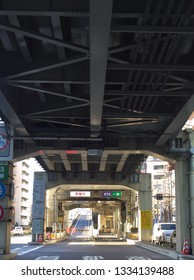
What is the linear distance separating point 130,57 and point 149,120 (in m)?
6.88

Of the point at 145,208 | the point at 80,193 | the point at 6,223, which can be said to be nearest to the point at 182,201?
the point at 6,223

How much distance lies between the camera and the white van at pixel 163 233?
3154cm

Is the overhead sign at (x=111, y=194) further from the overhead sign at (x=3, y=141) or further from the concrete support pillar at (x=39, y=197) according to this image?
the overhead sign at (x=3, y=141)

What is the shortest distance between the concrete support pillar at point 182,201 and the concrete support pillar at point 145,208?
765 inches

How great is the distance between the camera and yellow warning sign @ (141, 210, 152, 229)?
40.1 meters

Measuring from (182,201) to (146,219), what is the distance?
20398mm

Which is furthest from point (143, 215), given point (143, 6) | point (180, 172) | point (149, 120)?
point (143, 6)

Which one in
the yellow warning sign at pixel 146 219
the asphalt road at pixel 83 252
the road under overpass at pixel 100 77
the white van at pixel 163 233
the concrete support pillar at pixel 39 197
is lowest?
the asphalt road at pixel 83 252

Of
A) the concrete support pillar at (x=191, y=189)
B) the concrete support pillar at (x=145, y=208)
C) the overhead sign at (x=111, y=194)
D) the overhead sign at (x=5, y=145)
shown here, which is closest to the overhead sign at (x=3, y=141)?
the overhead sign at (x=5, y=145)

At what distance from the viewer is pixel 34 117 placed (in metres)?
16.7

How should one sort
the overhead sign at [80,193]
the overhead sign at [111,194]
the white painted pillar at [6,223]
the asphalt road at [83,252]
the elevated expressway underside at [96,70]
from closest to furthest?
the elevated expressway underside at [96,70] < the white painted pillar at [6,223] < the asphalt road at [83,252] < the overhead sign at [80,193] < the overhead sign at [111,194]

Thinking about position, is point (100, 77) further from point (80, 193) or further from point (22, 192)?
point (22, 192)

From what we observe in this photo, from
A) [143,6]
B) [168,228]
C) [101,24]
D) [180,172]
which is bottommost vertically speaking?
[168,228]
